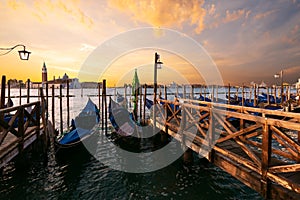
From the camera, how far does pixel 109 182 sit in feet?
17.9

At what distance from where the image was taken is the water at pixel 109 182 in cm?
475

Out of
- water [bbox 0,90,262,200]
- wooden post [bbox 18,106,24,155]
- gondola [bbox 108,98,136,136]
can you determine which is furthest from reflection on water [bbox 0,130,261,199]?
gondola [bbox 108,98,136,136]

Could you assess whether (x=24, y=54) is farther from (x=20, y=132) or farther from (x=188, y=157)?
(x=188, y=157)

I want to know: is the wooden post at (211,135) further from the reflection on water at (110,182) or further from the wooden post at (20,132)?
the wooden post at (20,132)

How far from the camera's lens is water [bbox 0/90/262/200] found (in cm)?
475

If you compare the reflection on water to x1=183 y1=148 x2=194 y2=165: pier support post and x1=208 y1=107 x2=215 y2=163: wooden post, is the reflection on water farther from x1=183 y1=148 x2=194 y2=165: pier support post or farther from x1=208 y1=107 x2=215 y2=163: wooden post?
x1=208 y1=107 x2=215 y2=163: wooden post

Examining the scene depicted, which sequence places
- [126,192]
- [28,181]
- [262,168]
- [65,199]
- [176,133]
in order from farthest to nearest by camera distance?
[176,133] → [28,181] → [126,192] → [65,199] → [262,168]

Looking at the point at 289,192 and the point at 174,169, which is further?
the point at 174,169

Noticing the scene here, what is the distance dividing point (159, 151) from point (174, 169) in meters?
1.79

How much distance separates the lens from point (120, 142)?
30.0 feet

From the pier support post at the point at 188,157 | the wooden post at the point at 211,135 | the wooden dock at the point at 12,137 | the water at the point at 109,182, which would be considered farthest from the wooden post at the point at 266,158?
the wooden dock at the point at 12,137

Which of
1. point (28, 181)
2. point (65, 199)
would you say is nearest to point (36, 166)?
point (28, 181)

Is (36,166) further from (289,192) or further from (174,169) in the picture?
(289,192)

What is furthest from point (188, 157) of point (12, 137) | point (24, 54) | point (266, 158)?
point (24, 54)
